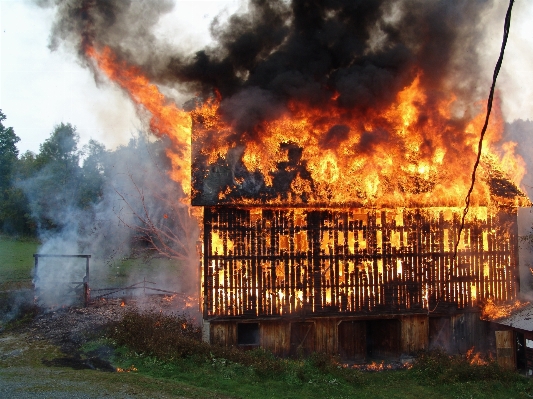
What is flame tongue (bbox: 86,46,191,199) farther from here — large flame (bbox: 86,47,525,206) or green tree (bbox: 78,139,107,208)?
green tree (bbox: 78,139,107,208)

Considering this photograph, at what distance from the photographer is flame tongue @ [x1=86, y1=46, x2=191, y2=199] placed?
1881 cm

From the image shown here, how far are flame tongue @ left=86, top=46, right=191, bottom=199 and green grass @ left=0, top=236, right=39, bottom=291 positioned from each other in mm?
12533

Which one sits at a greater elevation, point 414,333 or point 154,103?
point 154,103

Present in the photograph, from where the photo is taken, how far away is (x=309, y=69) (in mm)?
18047

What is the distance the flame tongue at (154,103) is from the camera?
61.7 ft

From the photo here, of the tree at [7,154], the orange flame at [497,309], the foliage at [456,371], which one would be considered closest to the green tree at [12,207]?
the tree at [7,154]

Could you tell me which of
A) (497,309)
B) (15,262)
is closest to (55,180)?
(15,262)

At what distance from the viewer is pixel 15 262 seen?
32.1 meters

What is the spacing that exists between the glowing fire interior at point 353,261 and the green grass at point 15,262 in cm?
1516

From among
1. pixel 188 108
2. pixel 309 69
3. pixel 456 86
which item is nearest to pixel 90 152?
pixel 188 108

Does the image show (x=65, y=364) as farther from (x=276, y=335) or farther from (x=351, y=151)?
(x=351, y=151)

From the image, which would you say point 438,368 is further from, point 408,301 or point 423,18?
point 423,18

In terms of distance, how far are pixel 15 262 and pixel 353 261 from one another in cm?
2593

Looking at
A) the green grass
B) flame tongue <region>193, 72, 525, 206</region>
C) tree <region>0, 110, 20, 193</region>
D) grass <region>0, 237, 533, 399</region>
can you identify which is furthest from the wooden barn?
tree <region>0, 110, 20, 193</region>
